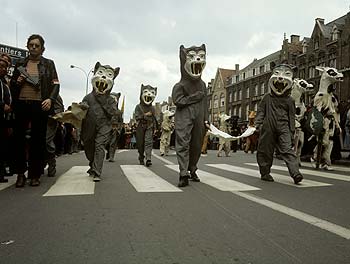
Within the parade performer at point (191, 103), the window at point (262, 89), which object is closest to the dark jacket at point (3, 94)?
the parade performer at point (191, 103)

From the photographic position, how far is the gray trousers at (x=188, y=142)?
6.18m

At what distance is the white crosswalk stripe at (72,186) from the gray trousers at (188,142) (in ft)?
4.63

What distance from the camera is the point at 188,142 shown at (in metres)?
6.33

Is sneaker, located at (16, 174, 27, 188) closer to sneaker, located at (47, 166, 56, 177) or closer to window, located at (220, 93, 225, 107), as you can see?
sneaker, located at (47, 166, 56, 177)

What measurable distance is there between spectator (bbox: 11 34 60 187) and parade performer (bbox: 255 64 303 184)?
3.52 m

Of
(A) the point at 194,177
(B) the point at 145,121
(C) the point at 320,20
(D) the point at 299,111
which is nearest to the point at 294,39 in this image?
(C) the point at 320,20

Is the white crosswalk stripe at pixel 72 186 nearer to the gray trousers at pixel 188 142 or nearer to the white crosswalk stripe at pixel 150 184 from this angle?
the white crosswalk stripe at pixel 150 184

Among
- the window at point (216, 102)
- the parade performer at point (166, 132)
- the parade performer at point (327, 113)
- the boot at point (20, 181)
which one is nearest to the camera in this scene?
the boot at point (20, 181)

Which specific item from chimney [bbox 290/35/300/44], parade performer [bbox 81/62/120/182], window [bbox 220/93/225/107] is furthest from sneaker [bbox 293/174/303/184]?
window [bbox 220/93/225/107]

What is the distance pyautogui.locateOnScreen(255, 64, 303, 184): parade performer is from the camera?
675cm

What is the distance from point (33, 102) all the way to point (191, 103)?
245cm

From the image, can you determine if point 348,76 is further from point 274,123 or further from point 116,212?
point 116,212

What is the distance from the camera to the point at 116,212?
3.94 m

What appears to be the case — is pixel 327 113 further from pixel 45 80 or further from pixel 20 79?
pixel 20 79
